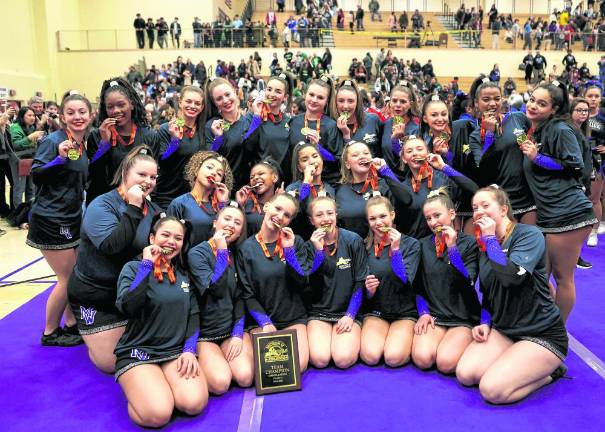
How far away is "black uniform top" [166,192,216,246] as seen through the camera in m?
4.23

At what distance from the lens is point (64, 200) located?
4391 millimetres

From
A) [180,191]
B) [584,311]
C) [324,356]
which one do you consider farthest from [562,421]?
[180,191]

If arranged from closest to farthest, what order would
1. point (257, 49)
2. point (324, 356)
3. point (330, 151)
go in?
point (324, 356) < point (330, 151) < point (257, 49)

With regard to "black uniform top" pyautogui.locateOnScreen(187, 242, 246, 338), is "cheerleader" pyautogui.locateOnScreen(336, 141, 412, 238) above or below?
above

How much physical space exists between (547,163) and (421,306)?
4.93ft

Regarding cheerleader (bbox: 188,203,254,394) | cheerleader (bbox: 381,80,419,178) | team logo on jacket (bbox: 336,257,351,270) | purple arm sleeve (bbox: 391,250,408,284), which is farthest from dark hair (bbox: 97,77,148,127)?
purple arm sleeve (bbox: 391,250,408,284)

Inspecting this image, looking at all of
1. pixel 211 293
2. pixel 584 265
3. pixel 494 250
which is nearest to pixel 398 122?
pixel 494 250

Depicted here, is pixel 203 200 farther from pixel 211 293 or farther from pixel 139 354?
pixel 139 354

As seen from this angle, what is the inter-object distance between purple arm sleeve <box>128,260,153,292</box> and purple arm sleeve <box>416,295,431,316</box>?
2112 millimetres

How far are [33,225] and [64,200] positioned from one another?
1.05 ft

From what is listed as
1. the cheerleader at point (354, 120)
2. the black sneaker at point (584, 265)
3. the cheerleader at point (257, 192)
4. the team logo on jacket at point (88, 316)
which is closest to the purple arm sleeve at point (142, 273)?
the team logo on jacket at point (88, 316)

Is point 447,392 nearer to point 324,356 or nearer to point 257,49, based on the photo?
point 324,356

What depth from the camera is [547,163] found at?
4125mm

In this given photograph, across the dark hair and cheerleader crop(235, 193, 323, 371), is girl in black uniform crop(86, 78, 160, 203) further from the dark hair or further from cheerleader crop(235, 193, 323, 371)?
cheerleader crop(235, 193, 323, 371)
